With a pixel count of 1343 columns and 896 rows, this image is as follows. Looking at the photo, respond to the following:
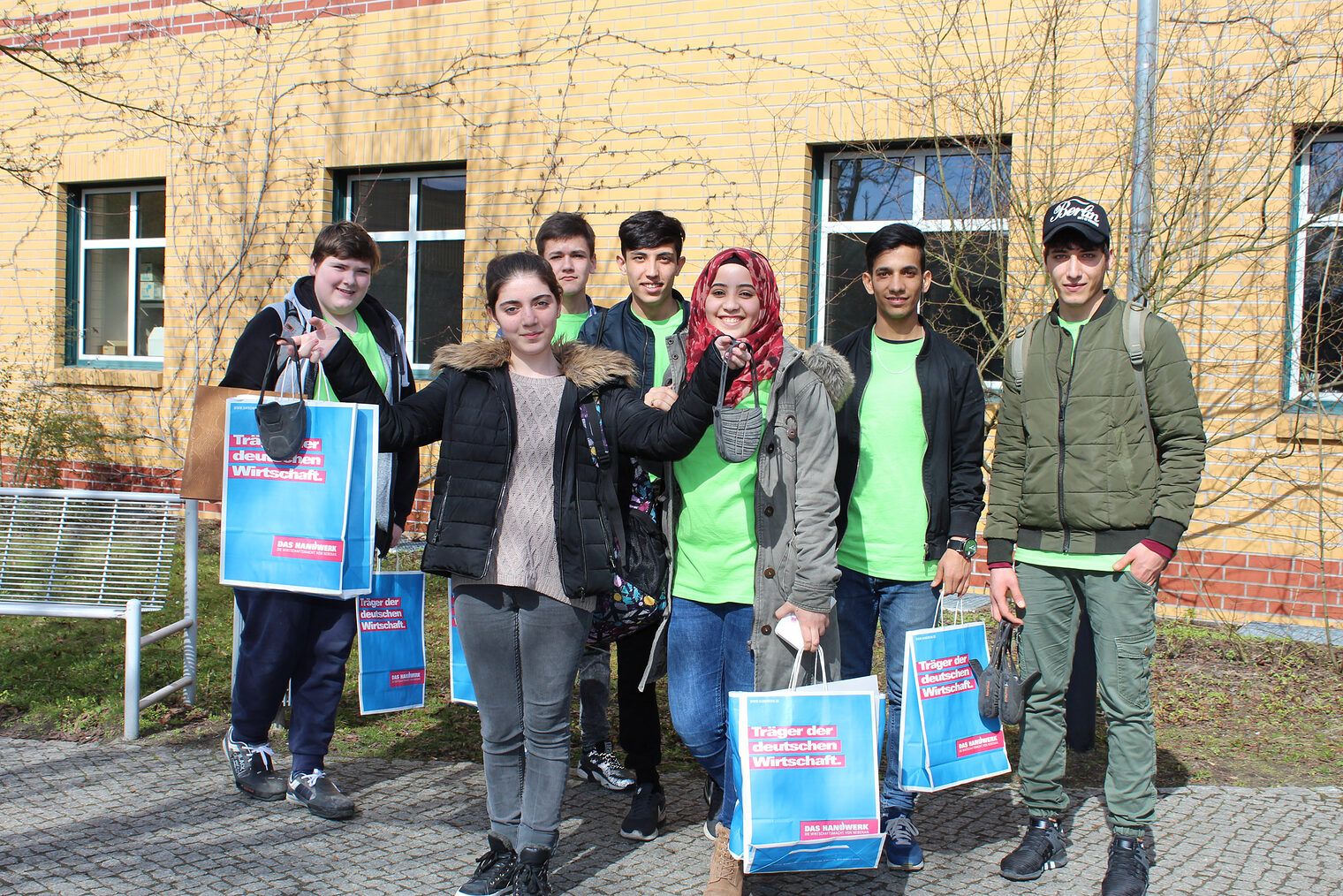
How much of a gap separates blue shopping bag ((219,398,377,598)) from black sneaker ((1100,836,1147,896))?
2.60m

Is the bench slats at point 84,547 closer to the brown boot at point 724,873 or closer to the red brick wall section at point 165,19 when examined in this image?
the brown boot at point 724,873

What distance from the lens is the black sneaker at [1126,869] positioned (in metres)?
3.38

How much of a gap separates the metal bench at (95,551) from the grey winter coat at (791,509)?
3299 millimetres

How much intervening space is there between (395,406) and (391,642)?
1316 mm

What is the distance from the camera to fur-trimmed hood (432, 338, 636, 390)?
3.41 meters

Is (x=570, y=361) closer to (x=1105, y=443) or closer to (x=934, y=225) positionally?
(x=1105, y=443)

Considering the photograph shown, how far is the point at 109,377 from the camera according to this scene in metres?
10.5

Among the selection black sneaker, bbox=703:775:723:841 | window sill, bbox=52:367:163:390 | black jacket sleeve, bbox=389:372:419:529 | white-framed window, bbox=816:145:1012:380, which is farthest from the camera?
window sill, bbox=52:367:163:390

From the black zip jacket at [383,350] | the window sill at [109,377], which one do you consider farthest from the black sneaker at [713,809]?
the window sill at [109,377]

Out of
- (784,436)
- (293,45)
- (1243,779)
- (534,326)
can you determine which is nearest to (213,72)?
(293,45)

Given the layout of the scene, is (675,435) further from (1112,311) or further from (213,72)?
(213,72)

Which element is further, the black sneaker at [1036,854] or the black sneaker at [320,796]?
the black sneaker at [320,796]

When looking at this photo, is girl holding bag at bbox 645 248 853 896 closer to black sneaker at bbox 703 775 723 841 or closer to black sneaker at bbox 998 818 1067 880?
black sneaker at bbox 703 775 723 841

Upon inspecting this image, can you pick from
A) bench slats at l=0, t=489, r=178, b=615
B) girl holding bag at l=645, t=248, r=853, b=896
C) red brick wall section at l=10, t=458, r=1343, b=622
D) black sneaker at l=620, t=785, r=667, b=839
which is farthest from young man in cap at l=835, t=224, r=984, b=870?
red brick wall section at l=10, t=458, r=1343, b=622
